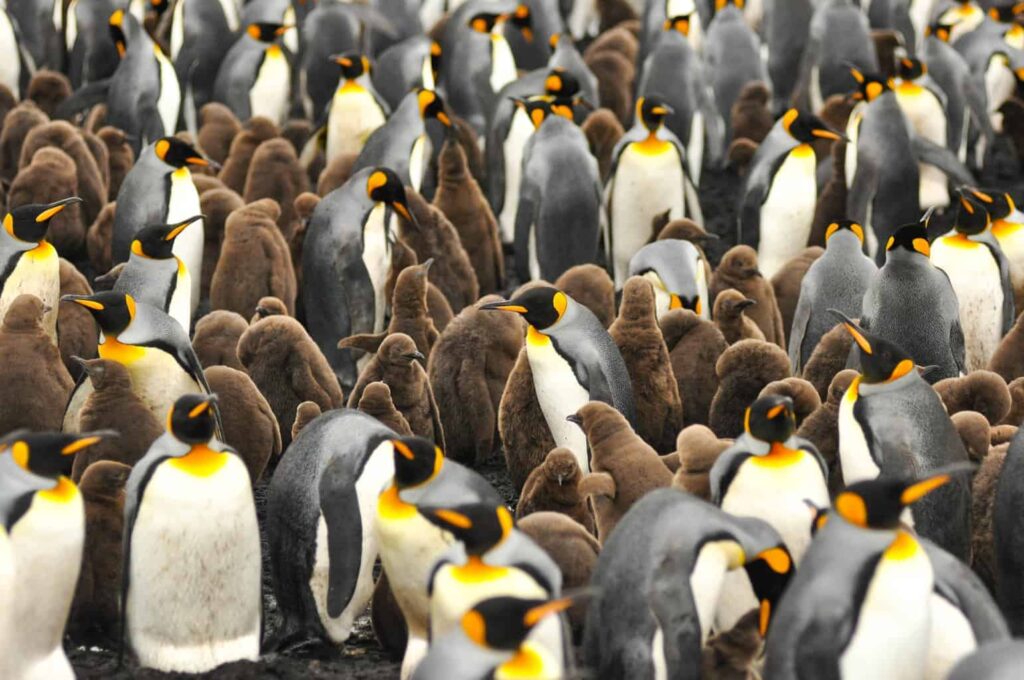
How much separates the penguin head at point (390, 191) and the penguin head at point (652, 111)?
5.43 feet

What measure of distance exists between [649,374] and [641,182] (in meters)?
2.72

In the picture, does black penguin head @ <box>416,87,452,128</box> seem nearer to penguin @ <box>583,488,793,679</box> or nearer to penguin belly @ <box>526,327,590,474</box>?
penguin belly @ <box>526,327,590,474</box>

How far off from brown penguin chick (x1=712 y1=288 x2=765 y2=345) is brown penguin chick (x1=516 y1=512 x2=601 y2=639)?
217cm

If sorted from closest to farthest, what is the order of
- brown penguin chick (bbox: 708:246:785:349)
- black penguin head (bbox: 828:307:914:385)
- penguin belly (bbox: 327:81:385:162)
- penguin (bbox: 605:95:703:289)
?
black penguin head (bbox: 828:307:914:385)
brown penguin chick (bbox: 708:246:785:349)
penguin (bbox: 605:95:703:289)
penguin belly (bbox: 327:81:385:162)

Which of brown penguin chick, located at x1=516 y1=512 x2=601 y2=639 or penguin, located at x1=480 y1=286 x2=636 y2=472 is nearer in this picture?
brown penguin chick, located at x1=516 y1=512 x2=601 y2=639

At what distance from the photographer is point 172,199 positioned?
8484mm

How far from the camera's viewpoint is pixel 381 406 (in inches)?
232

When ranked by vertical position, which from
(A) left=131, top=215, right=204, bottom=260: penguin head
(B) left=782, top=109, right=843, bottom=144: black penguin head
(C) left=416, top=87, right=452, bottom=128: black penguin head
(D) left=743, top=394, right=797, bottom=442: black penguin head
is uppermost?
(D) left=743, top=394, right=797, bottom=442: black penguin head

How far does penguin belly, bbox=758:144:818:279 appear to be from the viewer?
29.8ft

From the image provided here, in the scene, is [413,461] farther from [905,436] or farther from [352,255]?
[352,255]

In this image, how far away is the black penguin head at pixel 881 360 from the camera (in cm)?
536

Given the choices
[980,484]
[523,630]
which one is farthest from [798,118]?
[523,630]

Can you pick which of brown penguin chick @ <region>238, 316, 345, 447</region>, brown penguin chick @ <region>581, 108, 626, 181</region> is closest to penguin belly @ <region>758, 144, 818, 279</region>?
brown penguin chick @ <region>581, 108, 626, 181</region>

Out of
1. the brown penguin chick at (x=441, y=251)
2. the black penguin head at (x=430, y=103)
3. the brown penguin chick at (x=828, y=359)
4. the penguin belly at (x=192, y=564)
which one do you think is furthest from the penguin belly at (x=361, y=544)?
the black penguin head at (x=430, y=103)
